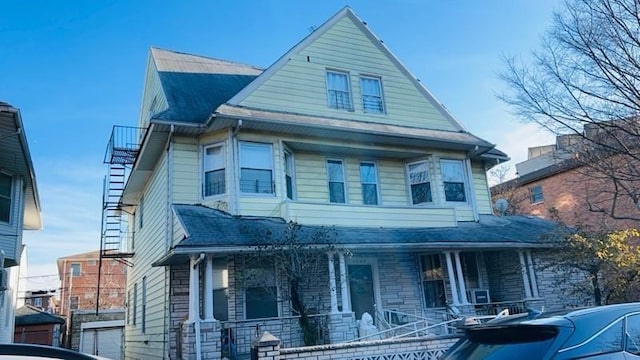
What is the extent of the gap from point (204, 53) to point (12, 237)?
8.37 m

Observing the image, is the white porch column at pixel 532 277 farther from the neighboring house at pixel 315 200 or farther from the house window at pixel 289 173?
the house window at pixel 289 173

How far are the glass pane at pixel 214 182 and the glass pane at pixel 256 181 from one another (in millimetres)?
500

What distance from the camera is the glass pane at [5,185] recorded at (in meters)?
12.9

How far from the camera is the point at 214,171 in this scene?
1170cm

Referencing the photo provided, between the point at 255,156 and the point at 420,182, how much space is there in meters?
5.03

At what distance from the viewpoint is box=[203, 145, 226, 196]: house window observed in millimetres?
11586

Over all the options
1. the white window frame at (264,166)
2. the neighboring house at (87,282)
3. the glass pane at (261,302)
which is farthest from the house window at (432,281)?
the neighboring house at (87,282)

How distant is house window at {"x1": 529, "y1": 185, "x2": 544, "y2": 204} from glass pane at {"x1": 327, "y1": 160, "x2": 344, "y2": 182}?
19.0m

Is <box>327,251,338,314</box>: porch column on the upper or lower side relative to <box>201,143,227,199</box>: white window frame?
lower

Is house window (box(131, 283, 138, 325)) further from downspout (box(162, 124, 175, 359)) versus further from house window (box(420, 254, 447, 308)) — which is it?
house window (box(420, 254, 447, 308))

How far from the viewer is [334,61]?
1385 cm

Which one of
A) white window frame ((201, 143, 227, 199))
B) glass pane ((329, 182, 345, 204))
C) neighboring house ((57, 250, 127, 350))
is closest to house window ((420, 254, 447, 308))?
glass pane ((329, 182, 345, 204))

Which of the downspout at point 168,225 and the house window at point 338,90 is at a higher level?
the house window at point 338,90

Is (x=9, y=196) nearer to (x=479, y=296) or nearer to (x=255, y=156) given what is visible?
(x=255, y=156)
